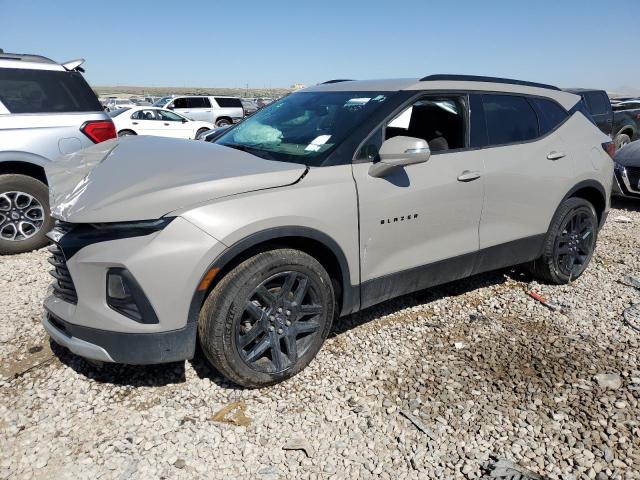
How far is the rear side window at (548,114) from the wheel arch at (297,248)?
7.41 ft

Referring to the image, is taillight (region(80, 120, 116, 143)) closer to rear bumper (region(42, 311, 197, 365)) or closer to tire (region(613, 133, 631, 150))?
rear bumper (region(42, 311, 197, 365))

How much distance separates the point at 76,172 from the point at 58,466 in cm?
161

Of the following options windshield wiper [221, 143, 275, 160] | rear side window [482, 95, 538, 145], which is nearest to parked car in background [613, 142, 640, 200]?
rear side window [482, 95, 538, 145]

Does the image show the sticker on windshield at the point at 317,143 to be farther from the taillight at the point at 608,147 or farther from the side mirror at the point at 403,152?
the taillight at the point at 608,147

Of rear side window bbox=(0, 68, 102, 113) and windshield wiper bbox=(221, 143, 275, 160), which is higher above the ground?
rear side window bbox=(0, 68, 102, 113)

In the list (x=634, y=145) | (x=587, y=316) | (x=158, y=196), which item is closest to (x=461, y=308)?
(x=587, y=316)

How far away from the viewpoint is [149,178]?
253 centimetres

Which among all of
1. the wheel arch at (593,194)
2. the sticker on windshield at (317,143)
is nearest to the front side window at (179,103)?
the wheel arch at (593,194)

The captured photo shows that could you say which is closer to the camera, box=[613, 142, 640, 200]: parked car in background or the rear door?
the rear door

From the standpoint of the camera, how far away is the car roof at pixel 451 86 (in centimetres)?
331

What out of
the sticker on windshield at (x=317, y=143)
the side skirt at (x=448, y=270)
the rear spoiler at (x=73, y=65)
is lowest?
the side skirt at (x=448, y=270)

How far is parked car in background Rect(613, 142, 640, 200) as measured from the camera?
7.20 meters

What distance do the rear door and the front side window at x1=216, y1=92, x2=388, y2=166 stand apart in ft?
3.29

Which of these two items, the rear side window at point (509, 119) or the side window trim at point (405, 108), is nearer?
the side window trim at point (405, 108)
